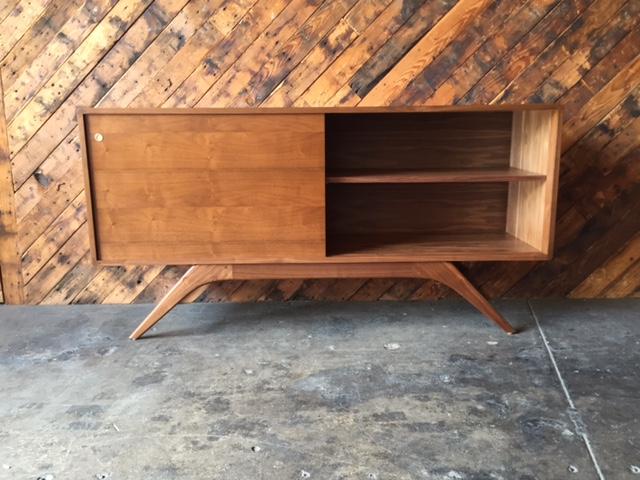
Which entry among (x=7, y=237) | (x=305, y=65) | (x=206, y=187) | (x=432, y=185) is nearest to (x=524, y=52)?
(x=432, y=185)

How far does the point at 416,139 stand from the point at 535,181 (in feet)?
1.88

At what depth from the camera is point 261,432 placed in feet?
5.29

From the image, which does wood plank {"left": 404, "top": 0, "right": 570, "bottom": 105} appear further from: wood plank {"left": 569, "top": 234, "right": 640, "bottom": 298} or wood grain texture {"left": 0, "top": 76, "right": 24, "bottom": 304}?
wood grain texture {"left": 0, "top": 76, "right": 24, "bottom": 304}

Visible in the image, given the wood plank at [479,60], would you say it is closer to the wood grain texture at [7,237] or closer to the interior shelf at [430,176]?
the interior shelf at [430,176]

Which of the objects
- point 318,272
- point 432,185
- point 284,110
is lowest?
point 318,272

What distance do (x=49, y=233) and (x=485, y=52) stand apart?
2.17 metres

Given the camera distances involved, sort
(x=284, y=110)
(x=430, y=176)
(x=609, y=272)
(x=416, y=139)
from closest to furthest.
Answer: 1. (x=284, y=110)
2. (x=430, y=176)
3. (x=416, y=139)
4. (x=609, y=272)

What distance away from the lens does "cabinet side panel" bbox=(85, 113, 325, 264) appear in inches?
81.9

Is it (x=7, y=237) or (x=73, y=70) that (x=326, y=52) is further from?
(x=7, y=237)

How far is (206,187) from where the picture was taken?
2.12m

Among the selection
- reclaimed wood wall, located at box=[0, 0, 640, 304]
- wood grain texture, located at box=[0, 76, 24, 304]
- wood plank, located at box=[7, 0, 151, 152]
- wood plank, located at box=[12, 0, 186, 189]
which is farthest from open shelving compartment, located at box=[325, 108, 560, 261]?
wood grain texture, located at box=[0, 76, 24, 304]

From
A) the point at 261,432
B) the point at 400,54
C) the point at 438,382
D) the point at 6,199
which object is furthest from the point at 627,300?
the point at 6,199

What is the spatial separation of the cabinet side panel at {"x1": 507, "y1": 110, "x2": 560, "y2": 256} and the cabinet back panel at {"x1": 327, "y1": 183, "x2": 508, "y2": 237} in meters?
0.10

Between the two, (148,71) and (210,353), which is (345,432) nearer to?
(210,353)
